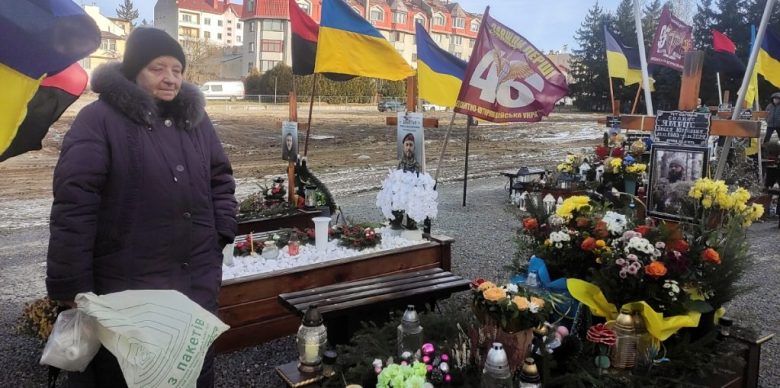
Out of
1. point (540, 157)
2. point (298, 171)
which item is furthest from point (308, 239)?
point (540, 157)

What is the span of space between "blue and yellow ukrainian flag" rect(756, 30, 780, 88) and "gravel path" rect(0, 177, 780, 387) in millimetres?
2815

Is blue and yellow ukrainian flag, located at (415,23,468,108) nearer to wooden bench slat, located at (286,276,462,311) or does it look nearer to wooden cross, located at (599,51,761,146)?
wooden cross, located at (599,51,761,146)

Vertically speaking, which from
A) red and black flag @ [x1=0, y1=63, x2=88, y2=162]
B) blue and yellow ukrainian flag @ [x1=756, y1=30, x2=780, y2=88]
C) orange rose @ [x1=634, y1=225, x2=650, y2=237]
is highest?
blue and yellow ukrainian flag @ [x1=756, y1=30, x2=780, y2=88]

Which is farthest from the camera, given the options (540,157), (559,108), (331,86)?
(559,108)

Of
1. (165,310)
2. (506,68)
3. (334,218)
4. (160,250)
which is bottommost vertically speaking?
(334,218)

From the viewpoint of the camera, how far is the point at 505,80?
24.7 ft

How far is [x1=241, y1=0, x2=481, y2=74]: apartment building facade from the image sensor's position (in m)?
57.8

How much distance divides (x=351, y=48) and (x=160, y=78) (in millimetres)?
4136

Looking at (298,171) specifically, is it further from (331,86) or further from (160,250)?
(331,86)

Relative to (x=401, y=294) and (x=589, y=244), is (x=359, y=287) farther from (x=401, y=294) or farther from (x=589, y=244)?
(x=589, y=244)

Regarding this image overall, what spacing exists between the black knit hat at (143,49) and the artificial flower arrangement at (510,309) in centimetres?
179

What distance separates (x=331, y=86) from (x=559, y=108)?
69.4 ft

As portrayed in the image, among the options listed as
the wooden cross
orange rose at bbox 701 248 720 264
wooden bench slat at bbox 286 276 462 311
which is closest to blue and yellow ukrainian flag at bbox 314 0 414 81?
the wooden cross

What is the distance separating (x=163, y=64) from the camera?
2.36m
